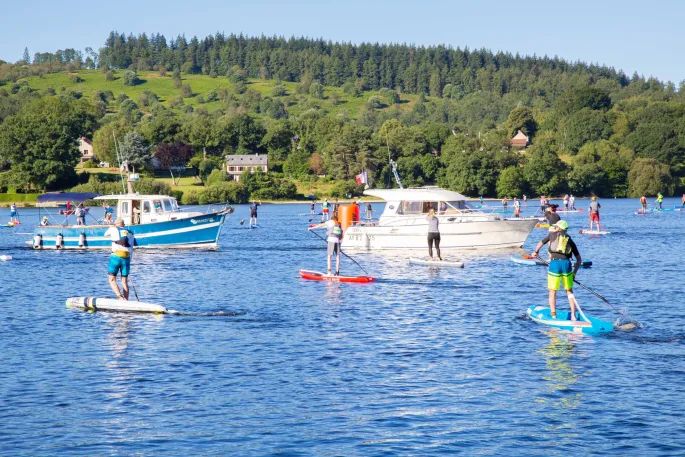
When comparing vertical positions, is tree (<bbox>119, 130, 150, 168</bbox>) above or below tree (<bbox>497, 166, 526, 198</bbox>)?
above

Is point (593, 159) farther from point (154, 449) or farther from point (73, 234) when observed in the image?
point (154, 449)

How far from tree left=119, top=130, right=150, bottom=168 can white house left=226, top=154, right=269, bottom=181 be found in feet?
50.5

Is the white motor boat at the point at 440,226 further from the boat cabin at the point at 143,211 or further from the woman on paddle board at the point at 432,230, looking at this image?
the boat cabin at the point at 143,211

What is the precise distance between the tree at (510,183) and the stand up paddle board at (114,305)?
131 metres

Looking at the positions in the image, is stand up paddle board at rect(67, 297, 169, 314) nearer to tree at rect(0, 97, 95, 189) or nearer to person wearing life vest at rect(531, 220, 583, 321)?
person wearing life vest at rect(531, 220, 583, 321)

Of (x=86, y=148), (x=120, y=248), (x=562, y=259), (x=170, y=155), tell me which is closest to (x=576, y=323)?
(x=562, y=259)

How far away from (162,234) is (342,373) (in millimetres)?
34526

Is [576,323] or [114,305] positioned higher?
[576,323]

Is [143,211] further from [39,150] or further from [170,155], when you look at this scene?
[170,155]

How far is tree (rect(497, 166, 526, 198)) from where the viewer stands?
154 m

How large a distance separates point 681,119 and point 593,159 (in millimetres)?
33222

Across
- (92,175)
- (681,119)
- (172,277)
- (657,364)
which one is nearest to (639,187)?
(681,119)

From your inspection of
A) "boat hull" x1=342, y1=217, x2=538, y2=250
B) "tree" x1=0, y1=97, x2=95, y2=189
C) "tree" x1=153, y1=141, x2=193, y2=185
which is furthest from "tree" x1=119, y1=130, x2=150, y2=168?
"boat hull" x1=342, y1=217, x2=538, y2=250

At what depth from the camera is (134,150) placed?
16175 cm
